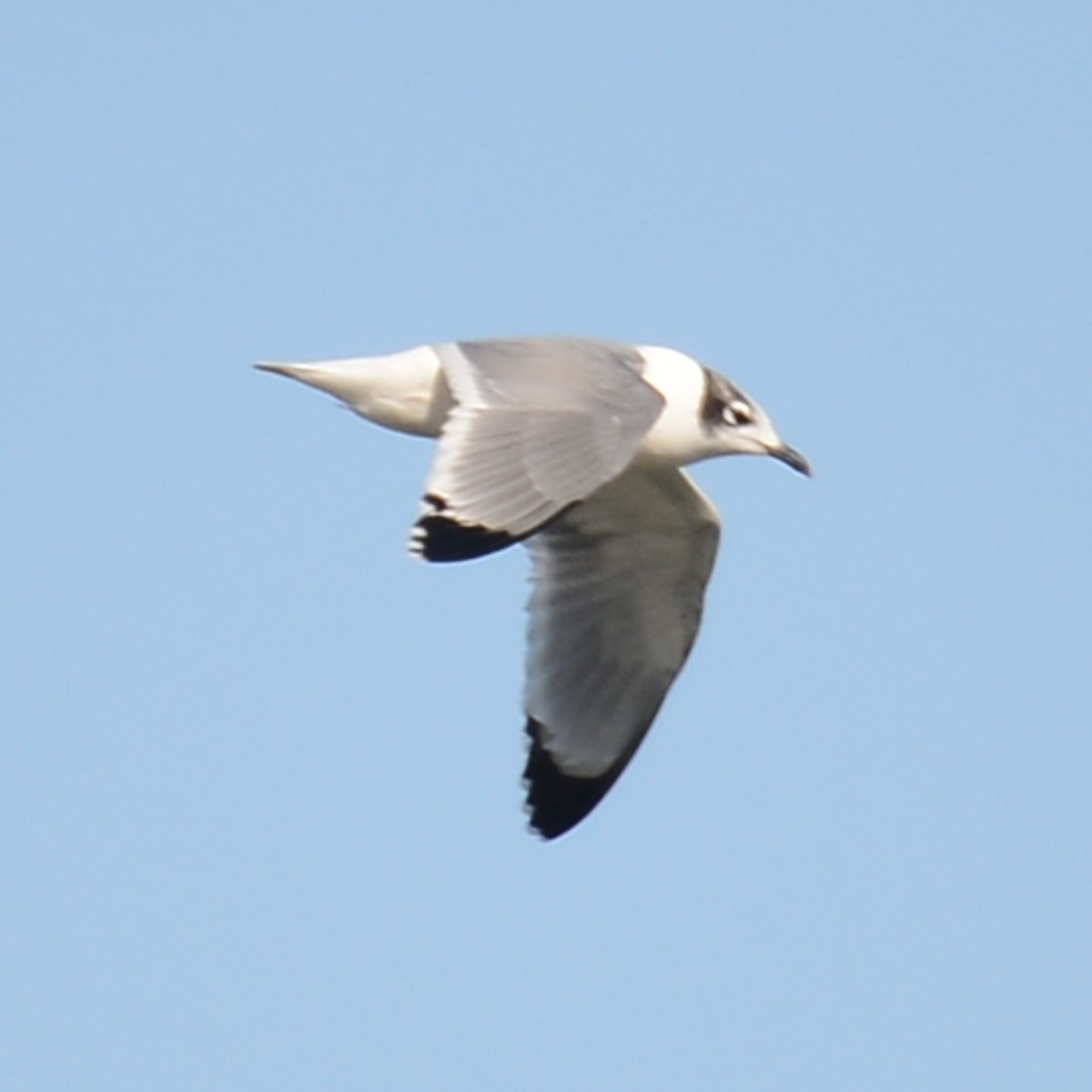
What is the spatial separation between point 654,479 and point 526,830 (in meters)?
1.05

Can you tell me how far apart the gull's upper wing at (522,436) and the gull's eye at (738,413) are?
0.45 meters

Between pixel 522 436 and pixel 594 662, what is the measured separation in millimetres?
1749

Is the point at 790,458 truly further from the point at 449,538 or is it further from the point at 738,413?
the point at 449,538

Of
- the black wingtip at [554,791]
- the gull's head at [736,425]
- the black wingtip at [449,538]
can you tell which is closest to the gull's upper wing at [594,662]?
the black wingtip at [554,791]

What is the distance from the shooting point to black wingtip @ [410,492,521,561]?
543 centimetres

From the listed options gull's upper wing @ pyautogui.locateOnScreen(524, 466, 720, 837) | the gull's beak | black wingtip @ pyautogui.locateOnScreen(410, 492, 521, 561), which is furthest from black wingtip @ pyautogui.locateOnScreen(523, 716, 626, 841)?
black wingtip @ pyautogui.locateOnScreen(410, 492, 521, 561)

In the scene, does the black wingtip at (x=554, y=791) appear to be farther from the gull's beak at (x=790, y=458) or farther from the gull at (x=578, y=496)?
the gull's beak at (x=790, y=458)

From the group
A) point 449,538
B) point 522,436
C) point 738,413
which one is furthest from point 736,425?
point 449,538

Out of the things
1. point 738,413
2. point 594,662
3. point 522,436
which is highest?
point 738,413

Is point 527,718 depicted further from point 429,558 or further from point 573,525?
point 429,558

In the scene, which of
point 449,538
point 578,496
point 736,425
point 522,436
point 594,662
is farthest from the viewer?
point 594,662

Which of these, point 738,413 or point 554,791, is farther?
point 554,791

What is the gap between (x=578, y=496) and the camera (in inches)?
228

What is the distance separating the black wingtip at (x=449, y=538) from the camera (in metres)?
5.43
